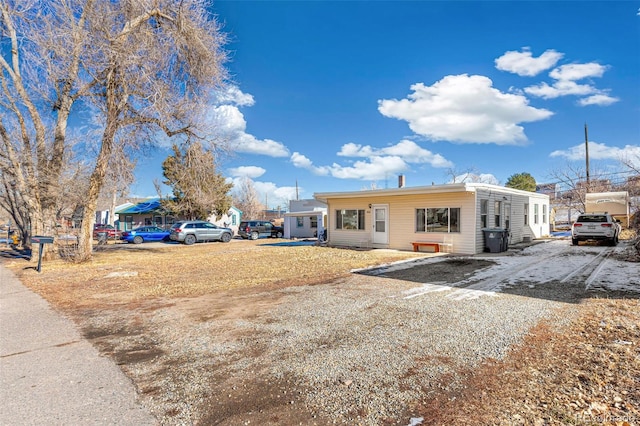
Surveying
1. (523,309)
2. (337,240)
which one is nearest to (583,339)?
(523,309)

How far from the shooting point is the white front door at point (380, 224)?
1605 centimetres

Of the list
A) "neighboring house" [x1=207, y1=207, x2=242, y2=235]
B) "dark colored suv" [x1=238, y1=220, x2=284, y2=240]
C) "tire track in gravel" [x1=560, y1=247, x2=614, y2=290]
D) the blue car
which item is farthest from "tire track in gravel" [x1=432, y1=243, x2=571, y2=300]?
"neighboring house" [x1=207, y1=207, x2=242, y2=235]

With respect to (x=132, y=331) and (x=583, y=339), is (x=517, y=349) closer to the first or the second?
(x=583, y=339)

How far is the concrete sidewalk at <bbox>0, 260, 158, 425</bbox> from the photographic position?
2.74 m

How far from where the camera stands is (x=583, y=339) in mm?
4043

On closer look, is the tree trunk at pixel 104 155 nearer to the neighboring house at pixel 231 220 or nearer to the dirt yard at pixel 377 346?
the dirt yard at pixel 377 346

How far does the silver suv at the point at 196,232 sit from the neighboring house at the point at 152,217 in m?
8.22

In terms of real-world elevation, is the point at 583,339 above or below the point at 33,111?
below

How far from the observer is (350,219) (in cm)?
1758

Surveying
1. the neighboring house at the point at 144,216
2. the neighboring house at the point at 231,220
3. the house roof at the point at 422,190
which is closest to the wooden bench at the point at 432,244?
the house roof at the point at 422,190

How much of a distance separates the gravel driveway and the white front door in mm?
8011

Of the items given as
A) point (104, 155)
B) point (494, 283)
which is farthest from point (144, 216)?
point (494, 283)

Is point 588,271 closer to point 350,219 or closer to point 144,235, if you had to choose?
point 350,219

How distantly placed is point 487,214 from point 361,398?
517 inches
